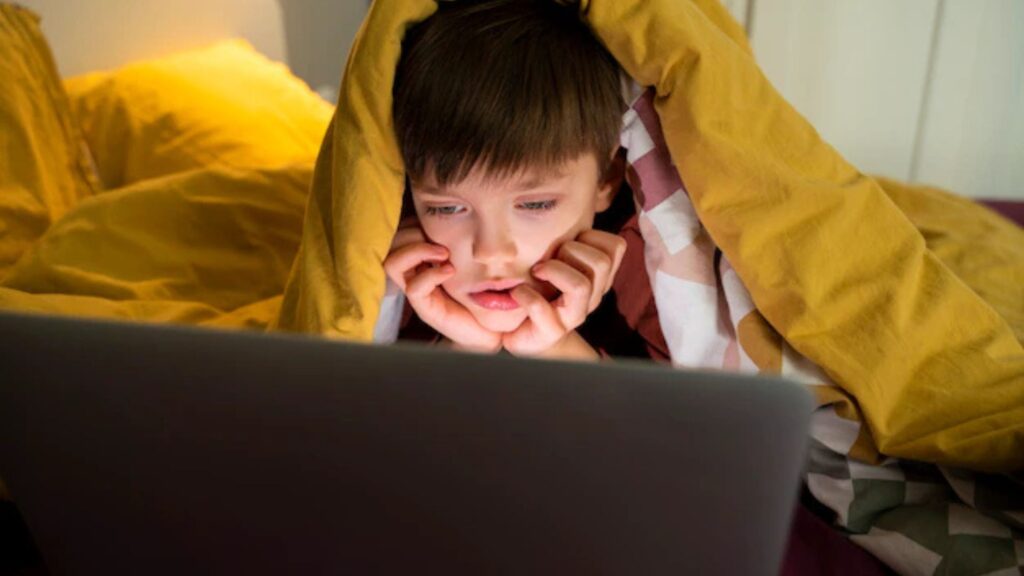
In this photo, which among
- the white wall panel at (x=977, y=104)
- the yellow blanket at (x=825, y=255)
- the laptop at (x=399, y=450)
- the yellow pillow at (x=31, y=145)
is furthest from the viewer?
the white wall panel at (x=977, y=104)

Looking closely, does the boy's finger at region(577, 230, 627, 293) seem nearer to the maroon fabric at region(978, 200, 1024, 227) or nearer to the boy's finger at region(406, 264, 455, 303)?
the boy's finger at region(406, 264, 455, 303)

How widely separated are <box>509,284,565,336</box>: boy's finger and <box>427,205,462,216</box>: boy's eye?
0.34 ft

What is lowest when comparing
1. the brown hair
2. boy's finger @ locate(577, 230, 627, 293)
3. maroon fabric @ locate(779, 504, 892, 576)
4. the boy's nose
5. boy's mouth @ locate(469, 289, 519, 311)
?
maroon fabric @ locate(779, 504, 892, 576)

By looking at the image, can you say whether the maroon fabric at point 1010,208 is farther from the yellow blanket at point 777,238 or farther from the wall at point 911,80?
the yellow blanket at point 777,238

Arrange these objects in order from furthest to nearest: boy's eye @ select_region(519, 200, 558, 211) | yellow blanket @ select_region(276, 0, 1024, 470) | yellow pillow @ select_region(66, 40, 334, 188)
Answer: yellow pillow @ select_region(66, 40, 334, 188) < boy's eye @ select_region(519, 200, 558, 211) < yellow blanket @ select_region(276, 0, 1024, 470)

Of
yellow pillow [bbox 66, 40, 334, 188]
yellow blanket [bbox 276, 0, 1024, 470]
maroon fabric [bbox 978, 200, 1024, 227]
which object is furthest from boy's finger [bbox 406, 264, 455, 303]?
maroon fabric [bbox 978, 200, 1024, 227]

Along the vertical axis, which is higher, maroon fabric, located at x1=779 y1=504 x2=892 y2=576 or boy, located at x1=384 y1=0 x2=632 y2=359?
boy, located at x1=384 y1=0 x2=632 y2=359

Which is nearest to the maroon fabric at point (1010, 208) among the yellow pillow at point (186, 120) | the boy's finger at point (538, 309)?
the boy's finger at point (538, 309)

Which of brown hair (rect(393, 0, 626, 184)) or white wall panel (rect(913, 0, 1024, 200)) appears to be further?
white wall panel (rect(913, 0, 1024, 200))

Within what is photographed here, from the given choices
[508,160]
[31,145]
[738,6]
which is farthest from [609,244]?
[738,6]

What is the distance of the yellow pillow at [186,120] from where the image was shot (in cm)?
129

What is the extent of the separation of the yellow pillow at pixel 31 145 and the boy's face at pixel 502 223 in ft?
2.03

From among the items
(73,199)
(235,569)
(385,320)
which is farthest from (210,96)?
(235,569)

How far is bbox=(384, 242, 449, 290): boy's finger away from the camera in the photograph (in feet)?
2.51
